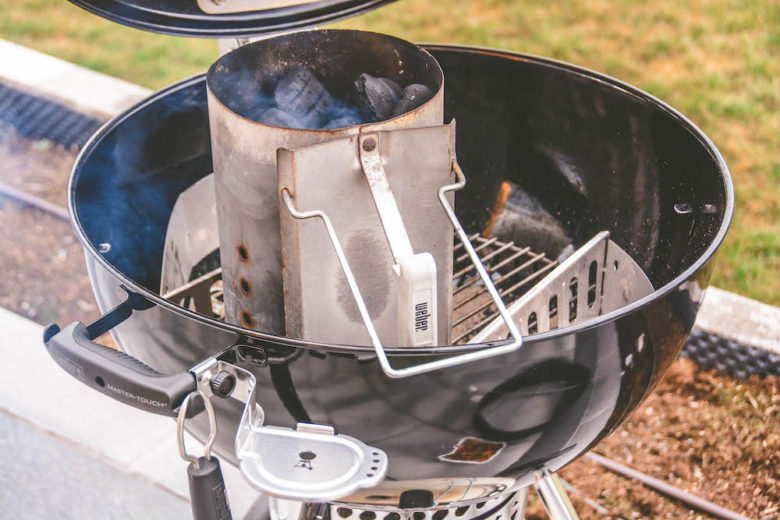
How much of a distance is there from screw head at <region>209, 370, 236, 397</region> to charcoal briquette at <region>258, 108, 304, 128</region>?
0.44m

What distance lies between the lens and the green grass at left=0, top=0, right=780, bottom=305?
3.08 metres

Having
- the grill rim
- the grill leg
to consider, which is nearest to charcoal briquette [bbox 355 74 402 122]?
the grill rim

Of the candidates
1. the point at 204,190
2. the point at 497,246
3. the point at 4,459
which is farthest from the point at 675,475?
the point at 4,459

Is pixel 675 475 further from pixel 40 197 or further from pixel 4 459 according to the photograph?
pixel 40 197

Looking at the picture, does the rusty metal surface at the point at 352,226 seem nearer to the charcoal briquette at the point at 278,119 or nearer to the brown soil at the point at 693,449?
the charcoal briquette at the point at 278,119

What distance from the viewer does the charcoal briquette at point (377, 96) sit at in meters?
1.26

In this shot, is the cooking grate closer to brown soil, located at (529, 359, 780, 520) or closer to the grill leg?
the grill leg

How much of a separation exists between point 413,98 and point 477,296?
19.1 inches

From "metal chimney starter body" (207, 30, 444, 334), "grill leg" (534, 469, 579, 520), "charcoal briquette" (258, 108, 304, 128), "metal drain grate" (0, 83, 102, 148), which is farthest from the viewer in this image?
"metal drain grate" (0, 83, 102, 148)

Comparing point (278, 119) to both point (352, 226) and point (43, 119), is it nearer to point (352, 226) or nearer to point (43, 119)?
point (352, 226)

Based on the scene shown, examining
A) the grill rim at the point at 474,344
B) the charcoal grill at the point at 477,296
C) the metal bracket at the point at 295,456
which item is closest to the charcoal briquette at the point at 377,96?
the charcoal grill at the point at 477,296

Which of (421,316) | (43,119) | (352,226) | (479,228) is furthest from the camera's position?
(43,119)

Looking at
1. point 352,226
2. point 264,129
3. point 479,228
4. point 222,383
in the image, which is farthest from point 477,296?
point 222,383

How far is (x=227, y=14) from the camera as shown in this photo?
4.03 ft
